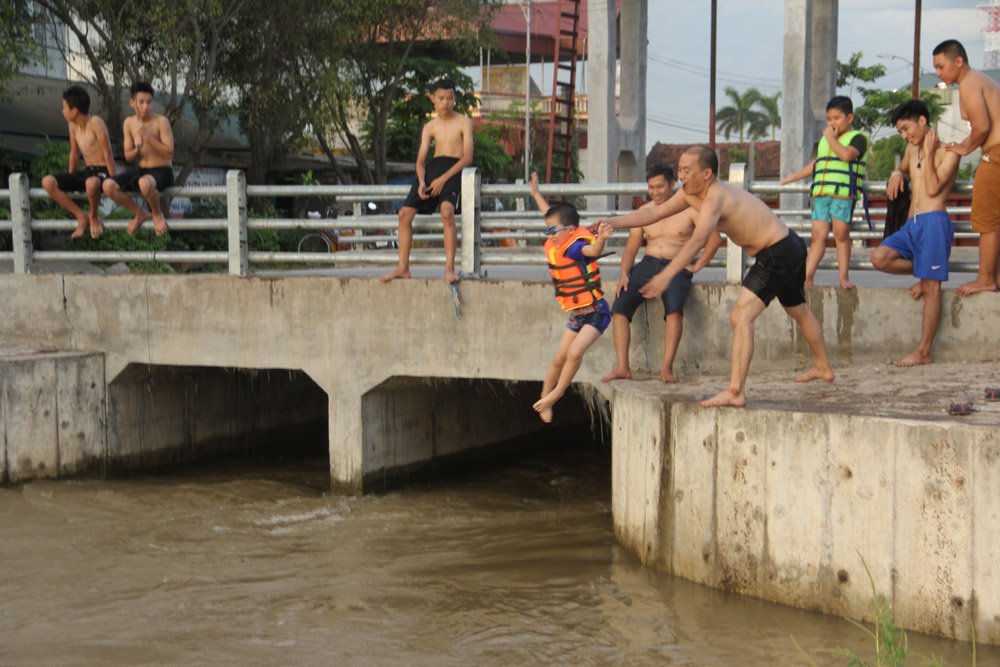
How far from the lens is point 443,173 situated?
10.9 meters

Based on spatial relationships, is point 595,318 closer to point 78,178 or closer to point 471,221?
point 471,221

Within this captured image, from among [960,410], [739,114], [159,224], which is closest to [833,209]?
[960,410]

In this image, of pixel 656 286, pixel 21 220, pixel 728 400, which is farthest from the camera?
pixel 21 220

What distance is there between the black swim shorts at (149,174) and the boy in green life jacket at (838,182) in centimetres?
635

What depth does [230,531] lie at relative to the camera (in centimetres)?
1056

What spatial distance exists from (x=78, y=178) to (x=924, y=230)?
8201 millimetres

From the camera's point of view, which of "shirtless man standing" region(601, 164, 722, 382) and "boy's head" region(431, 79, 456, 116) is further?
"boy's head" region(431, 79, 456, 116)

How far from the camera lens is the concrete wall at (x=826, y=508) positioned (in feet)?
22.5

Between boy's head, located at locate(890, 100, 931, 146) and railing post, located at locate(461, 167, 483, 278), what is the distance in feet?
11.4

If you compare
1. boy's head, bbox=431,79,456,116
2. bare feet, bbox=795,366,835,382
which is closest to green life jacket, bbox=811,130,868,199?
bare feet, bbox=795,366,835,382

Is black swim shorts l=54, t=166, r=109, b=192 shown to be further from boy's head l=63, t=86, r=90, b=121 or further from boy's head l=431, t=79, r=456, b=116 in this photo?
boy's head l=431, t=79, r=456, b=116

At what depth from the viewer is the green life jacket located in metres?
9.79

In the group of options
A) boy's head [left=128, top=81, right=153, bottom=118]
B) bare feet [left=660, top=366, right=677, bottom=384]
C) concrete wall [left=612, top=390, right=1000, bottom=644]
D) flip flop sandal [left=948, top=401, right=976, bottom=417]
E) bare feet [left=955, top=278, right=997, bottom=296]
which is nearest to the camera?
concrete wall [left=612, top=390, right=1000, bottom=644]

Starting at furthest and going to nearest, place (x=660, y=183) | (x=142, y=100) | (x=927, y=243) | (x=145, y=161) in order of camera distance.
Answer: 1. (x=145, y=161)
2. (x=142, y=100)
3. (x=660, y=183)
4. (x=927, y=243)
